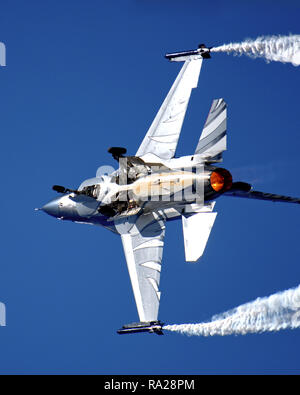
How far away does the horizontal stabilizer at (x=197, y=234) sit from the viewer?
2445 cm

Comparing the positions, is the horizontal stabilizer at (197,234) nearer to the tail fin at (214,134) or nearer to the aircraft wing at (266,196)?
the aircraft wing at (266,196)

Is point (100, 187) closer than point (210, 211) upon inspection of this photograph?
No

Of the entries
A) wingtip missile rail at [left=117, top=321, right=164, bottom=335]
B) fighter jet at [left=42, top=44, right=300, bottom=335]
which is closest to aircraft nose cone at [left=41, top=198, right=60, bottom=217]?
fighter jet at [left=42, top=44, right=300, bottom=335]

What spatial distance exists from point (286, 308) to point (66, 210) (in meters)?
8.46

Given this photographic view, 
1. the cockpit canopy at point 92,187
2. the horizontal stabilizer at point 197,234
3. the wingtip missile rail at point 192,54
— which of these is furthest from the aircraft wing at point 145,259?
the wingtip missile rail at point 192,54

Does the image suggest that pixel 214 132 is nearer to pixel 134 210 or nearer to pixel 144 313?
pixel 134 210

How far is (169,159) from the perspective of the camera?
27250mm

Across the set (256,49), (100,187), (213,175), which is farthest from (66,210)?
(256,49)

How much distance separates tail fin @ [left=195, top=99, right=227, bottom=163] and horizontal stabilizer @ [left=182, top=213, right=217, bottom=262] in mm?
1660

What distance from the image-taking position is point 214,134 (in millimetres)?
24859

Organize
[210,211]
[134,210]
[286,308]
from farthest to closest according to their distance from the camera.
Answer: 1. [134,210]
2. [210,211]
3. [286,308]

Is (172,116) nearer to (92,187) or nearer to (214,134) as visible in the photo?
(92,187)

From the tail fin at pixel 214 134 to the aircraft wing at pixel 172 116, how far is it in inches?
111

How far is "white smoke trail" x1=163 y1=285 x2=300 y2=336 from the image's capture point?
2347 centimetres
